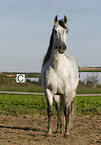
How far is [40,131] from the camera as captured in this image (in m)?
5.90

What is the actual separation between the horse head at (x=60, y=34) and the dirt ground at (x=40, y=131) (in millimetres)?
1676

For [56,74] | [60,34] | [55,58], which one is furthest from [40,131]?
[60,34]

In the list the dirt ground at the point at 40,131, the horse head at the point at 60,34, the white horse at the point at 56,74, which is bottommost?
the dirt ground at the point at 40,131

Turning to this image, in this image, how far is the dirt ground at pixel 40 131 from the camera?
4.89m

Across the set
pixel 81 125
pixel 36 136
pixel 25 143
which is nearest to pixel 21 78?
pixel 81 125

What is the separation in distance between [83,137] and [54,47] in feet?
6.09

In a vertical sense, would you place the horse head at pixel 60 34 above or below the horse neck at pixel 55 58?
above

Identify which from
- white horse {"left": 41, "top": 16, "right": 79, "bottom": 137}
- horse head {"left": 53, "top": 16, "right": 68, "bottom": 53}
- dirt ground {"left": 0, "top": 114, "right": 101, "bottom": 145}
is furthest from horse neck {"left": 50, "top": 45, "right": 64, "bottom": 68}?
dirt ground {"left": 0, "top": 114, "right": 101, "bottom": 145}

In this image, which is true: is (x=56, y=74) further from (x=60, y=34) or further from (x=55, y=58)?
(x=60, y=34)

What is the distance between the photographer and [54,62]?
494 centimetres

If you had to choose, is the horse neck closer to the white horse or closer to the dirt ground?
the white horse

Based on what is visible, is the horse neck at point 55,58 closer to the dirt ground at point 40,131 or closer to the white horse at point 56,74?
the white horse at point 56,74

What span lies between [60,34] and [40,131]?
235 cm

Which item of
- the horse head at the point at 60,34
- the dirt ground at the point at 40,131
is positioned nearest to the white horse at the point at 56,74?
the horse head at the point at 60,34
